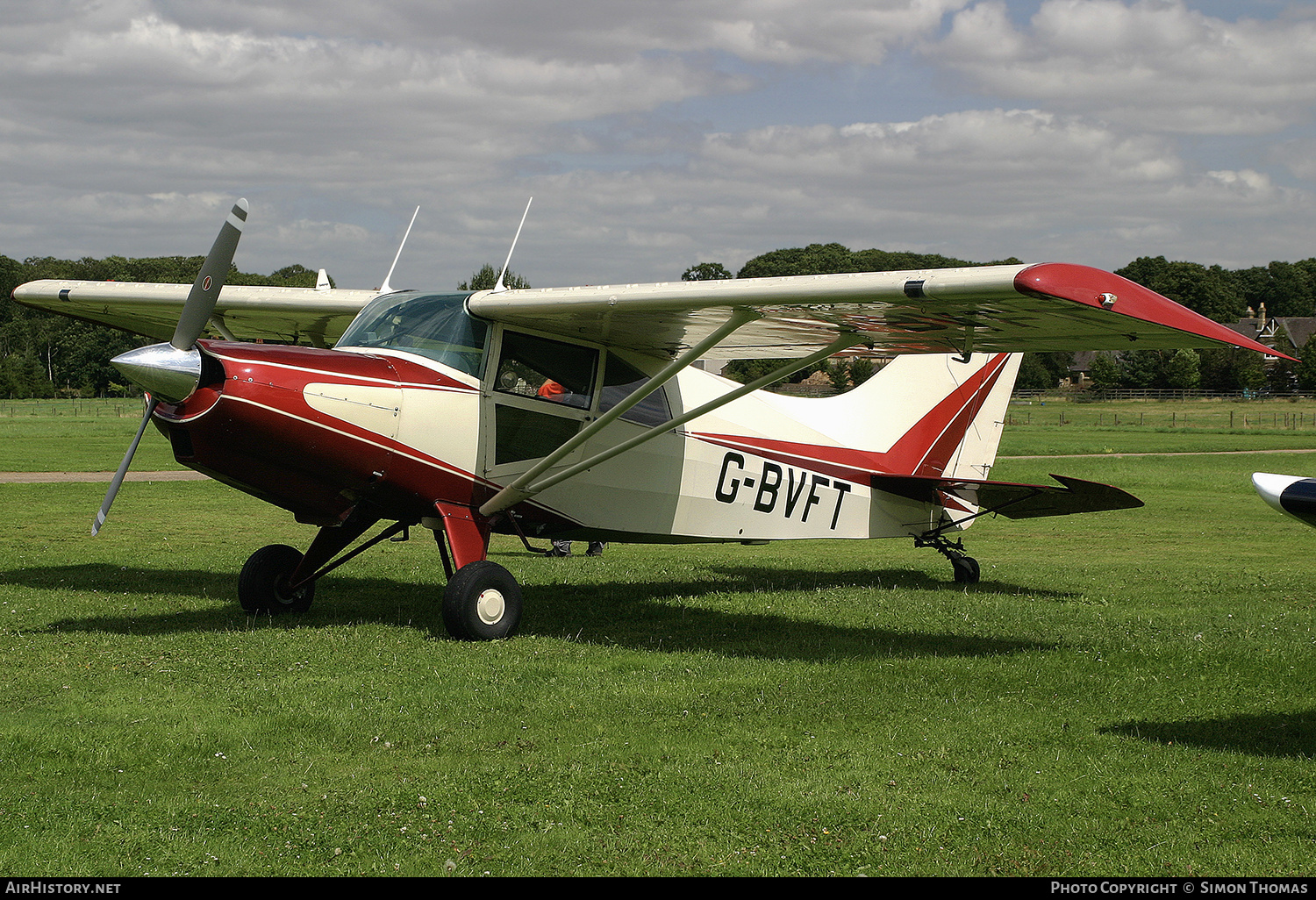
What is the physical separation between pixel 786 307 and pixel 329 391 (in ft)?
11.6

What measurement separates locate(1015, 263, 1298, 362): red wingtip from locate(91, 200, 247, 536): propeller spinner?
5.55 m

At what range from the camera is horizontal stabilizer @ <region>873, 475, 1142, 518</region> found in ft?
34.2

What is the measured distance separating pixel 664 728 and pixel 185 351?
4301mm

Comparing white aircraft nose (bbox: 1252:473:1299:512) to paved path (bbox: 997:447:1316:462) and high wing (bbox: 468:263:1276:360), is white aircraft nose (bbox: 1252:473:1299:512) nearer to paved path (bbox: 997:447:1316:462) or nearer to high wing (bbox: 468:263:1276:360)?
high wing (bbox: 468:263:1276:360)

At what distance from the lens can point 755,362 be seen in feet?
210

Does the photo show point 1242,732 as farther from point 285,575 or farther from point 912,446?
point 285,575

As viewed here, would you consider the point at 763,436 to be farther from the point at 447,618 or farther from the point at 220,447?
the point at 220,447

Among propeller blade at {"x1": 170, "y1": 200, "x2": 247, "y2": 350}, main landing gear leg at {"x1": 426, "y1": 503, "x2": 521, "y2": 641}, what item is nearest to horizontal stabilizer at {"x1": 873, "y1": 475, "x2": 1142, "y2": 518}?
main landing gear leg at {"x1": 426, "y1": 503, "x2": 521, "y2": 641}

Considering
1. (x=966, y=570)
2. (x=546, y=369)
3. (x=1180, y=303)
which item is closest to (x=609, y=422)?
(x=546, y=369)

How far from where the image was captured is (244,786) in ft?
17.8

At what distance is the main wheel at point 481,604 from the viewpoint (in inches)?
351

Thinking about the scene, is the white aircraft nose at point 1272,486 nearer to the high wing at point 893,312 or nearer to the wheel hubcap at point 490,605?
the high wing at point 893,312

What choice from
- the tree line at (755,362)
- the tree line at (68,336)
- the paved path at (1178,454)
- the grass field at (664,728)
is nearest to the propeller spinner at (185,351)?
the grass field at (664,728)

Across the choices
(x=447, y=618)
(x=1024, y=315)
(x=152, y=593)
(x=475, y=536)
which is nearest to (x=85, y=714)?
(x=447, y=618)
